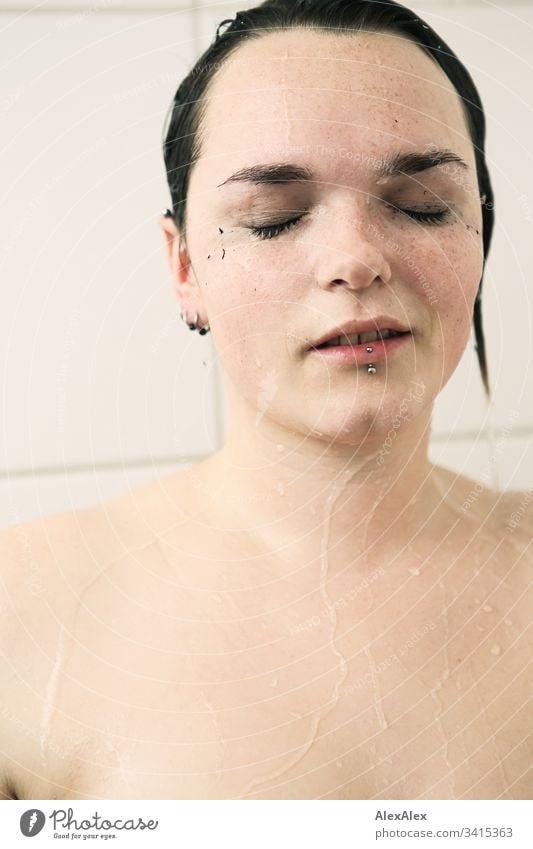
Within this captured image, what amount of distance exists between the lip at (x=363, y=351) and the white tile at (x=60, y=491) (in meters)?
0.23

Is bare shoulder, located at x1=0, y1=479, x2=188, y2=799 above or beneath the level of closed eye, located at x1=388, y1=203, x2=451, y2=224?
beneath

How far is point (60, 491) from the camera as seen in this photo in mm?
875

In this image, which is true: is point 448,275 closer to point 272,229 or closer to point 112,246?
point 272,229

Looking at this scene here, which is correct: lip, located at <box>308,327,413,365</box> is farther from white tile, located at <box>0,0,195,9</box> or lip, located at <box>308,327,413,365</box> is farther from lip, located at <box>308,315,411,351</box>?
white tile, located at <box>0,0,195,9</box>

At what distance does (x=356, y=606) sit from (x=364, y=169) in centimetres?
36

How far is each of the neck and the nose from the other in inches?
5.1

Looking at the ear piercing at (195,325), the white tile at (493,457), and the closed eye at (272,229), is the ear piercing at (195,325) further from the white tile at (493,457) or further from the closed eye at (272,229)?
the white tile at (493,457)

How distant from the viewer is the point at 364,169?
2.33 feet

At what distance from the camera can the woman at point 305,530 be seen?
28.1 inches

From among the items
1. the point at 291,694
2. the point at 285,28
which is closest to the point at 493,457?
the point at 291,694

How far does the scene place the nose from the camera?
71cm

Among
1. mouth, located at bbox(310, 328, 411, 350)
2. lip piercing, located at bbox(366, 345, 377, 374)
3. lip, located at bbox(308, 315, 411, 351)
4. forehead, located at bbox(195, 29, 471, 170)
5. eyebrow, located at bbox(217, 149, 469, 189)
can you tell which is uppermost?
forehead, located at bbox(195, 29, 471, 170)
